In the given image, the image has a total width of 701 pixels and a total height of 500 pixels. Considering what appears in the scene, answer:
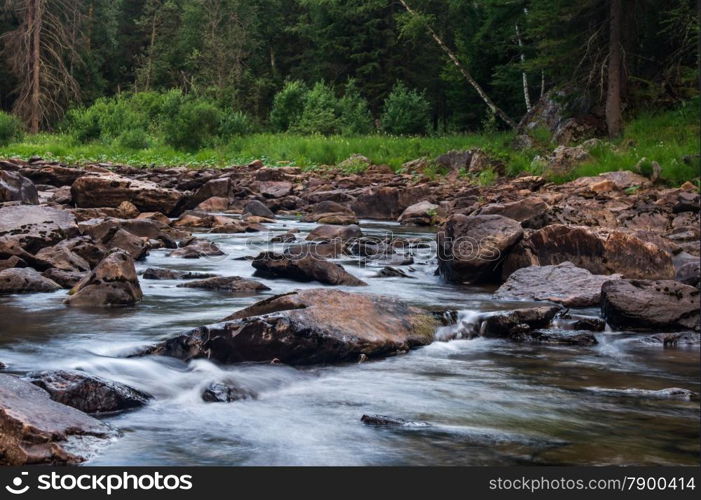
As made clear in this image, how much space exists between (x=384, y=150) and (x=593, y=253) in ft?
53.1

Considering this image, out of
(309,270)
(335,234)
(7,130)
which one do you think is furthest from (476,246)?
(7,130)

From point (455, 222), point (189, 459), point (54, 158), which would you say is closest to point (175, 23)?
point (54, 158)

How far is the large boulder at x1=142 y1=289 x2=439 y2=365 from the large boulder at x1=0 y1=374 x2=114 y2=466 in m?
1.37

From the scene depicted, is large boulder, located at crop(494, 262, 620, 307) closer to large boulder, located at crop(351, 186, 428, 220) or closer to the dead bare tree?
large boulder, located at crop(351, 186, 428, 220)

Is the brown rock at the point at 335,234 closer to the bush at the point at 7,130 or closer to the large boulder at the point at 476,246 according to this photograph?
the large boulder at the point at 476,246

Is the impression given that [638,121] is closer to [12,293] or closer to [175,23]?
[12,293]

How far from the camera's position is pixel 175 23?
6016 cm

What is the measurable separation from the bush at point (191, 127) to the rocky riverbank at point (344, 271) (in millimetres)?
12689

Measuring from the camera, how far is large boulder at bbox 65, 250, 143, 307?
248 inches

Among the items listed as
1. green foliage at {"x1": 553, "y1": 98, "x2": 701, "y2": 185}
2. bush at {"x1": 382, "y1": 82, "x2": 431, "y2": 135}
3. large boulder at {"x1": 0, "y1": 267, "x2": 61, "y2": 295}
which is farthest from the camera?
bush at {"x1": 382, "y1": 82, "x2": 431, "y2": 135}

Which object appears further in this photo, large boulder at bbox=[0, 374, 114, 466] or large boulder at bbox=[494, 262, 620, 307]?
large boulder at bbox=[494, 262, 620, 307]

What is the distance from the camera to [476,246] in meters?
7.87

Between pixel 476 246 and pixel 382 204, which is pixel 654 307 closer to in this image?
pixel 476 246
